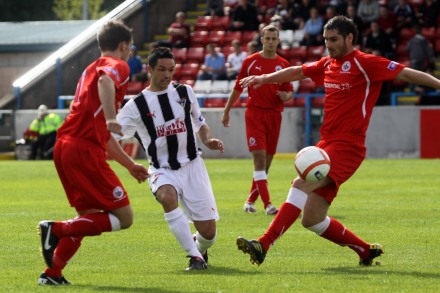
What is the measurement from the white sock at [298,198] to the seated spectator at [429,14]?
821 inches

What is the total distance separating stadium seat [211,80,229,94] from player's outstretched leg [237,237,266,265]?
21.1 metres

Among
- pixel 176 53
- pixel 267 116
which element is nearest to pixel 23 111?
pixel 176 53

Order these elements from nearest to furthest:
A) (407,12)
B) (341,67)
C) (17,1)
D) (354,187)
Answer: (341,67) → (354,187) → (407,12) → (17,1)

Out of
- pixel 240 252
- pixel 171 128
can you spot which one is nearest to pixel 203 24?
pixel 240 252

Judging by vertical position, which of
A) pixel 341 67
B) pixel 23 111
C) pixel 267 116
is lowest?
pixel 23 111

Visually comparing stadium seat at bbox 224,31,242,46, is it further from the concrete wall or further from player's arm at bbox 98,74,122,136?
player's arm at bbox 98,74,122,136

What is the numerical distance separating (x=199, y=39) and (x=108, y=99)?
26000mm

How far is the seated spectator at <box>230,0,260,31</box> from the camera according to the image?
106 ft

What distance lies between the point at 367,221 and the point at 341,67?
4253mm

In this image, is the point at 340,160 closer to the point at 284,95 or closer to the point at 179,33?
the point at 284,95

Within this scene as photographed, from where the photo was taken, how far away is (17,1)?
6184 centimetres

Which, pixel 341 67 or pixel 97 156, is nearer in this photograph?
pixel 97 156

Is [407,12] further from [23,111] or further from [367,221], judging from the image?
[367,221]

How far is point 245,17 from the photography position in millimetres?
32500
